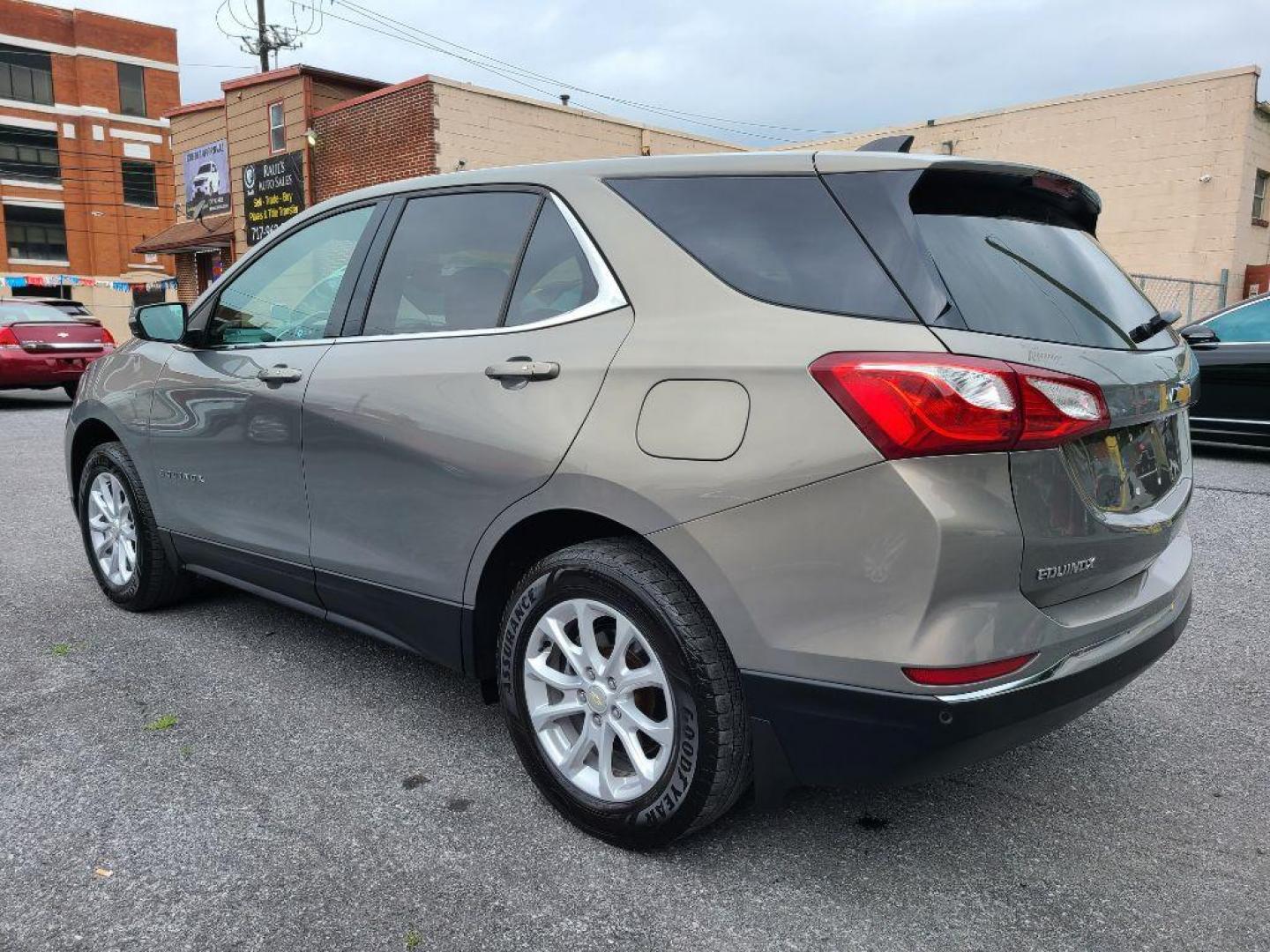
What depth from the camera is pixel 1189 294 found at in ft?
60.6

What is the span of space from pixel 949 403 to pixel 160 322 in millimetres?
3447

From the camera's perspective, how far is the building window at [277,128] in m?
20.7

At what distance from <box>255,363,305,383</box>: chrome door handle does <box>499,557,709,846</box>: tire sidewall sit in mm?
1234

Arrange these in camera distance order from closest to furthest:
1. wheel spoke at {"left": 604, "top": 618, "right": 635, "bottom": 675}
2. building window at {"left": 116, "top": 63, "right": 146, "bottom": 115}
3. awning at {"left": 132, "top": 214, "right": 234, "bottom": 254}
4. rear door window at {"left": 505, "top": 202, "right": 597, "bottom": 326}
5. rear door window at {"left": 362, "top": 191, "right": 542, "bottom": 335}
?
wheel spoke at {"left": 604, "top": 618, "right": 635, "bottom": 675}, rear door window at {"left": 505, "top": 202, "right": 597, "bottom": 326}, rear door window at {"left": 362, "top": 191, "right": 542, "bottom": 335}, awning at {"left": 132, "top": 214, "right": 234, "bottom": 254}, building window at {"left": 116, "top": 63, "right": 146, "bottom": 115}

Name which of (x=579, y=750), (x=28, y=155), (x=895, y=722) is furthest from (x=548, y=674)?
(x=28, y=155)

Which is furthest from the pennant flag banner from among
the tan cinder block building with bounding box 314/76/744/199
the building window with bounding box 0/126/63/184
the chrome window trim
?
the chrome window trim

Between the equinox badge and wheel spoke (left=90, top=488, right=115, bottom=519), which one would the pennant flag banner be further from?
the equinox badge

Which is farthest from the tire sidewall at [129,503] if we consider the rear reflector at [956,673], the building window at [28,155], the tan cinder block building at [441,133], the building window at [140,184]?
the building window at [140,184]

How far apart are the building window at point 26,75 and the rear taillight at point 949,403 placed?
180ft

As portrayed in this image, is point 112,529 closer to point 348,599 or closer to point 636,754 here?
point 348,599

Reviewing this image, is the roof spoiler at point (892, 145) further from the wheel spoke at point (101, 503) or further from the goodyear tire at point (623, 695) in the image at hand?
the wheel spoke at point (101, 503)

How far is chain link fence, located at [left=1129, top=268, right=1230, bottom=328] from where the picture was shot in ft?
59.1

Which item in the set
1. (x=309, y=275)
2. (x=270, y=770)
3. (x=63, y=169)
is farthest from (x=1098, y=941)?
(x=63, y=169)

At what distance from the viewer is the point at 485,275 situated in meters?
2.86
